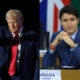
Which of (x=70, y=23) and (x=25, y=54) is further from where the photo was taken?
(x=25, y=54)

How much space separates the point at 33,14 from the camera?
5875 mm

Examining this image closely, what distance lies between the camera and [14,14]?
5.97 metres

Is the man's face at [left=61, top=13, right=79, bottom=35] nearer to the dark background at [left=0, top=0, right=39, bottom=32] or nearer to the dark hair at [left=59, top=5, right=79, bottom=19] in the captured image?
the dark hair at [left=59, top=5, right=79, bottom=19]

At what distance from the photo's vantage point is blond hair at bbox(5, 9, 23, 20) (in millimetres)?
5926

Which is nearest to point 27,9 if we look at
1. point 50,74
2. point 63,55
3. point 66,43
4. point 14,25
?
point 14,25

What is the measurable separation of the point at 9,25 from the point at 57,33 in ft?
3.13

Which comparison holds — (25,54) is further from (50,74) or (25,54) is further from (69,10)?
(69,10)

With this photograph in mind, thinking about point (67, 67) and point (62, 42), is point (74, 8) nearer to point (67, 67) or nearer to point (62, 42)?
point (62, 42)

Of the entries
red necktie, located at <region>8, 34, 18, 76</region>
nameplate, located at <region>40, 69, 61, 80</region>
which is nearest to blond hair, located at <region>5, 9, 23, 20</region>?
red necktie, located at <region>8, 34, 18, 76</region>

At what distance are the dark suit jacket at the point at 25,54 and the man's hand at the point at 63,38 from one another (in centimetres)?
41

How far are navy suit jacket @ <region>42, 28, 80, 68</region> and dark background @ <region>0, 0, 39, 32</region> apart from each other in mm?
483

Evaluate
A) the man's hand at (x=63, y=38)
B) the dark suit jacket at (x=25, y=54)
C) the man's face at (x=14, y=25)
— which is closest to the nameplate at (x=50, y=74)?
the dark suit jacket at (x=25, y=54)

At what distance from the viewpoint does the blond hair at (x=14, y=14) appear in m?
5.93

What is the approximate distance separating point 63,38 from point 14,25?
1.00 metres
